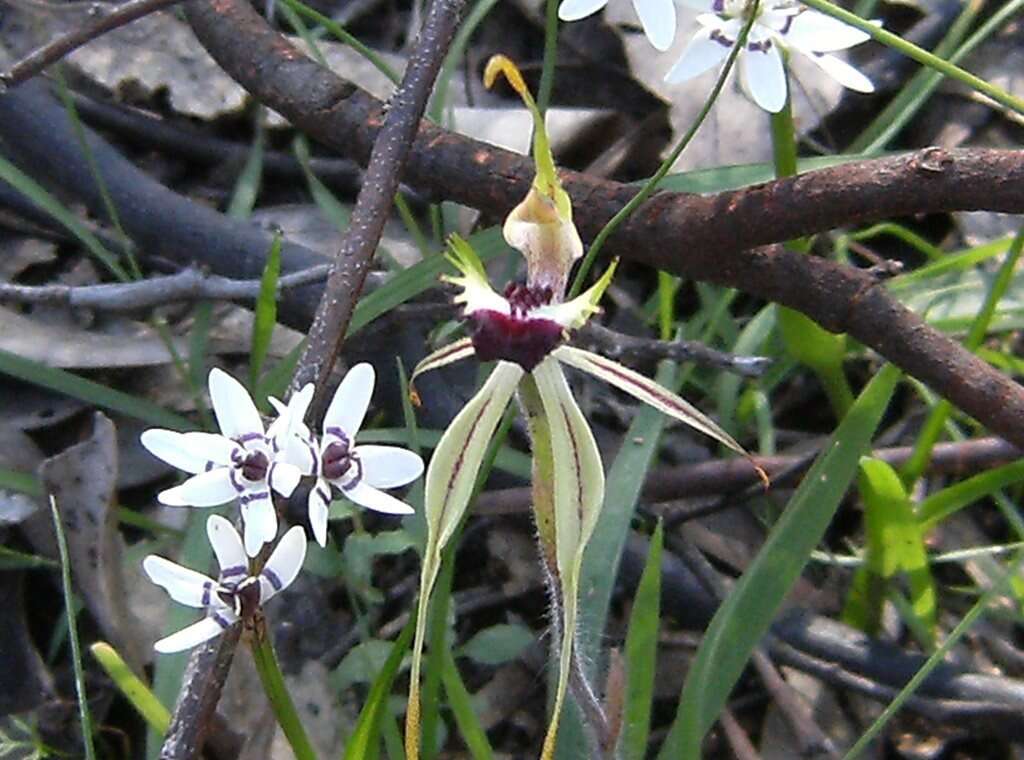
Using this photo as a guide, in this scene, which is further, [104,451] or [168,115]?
[168,115]

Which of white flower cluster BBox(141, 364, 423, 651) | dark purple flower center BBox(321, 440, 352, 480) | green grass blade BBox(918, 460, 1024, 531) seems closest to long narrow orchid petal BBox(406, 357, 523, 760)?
white flower cluster BBox(141, 364, 423, 651)

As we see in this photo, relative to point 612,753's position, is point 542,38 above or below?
above

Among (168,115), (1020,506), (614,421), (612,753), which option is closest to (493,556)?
(614,421)

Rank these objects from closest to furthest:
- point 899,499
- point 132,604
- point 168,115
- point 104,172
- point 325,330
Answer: point 325,330 → point 899,499 → point 132,604 → point 104,172 → point 168,115

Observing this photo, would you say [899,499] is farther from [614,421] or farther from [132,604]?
[132,604]

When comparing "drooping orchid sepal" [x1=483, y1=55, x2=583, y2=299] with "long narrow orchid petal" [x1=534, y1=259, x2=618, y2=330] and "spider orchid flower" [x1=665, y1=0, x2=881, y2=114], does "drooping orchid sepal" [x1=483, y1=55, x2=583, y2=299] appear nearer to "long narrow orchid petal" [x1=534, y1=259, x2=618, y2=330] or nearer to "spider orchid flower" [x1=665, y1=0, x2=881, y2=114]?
"long narrow orchid petal" [x1=534, y1=259, x2=618, y2=330]

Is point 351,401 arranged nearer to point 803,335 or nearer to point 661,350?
point 661,350

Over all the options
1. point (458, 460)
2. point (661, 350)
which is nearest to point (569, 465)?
point (458, 460)

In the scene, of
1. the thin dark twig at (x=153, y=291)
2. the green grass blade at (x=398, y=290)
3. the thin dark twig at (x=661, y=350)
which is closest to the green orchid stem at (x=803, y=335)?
the thin dark twig at (x=661, y=350)
